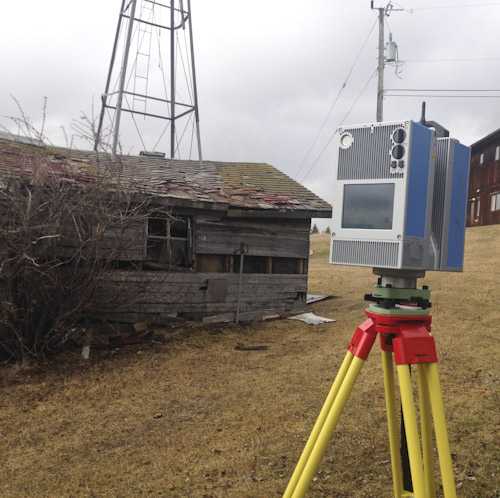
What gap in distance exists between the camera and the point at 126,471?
12.3 ft

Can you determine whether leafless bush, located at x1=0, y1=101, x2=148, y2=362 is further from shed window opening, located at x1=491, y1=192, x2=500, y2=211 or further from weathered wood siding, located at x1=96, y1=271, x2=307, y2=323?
shed window opening, located at x1=491, y1=192, x2=500, y2=211

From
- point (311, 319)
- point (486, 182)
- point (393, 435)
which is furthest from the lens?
point (486, 182)

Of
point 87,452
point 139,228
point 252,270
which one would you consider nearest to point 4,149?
point 139,228

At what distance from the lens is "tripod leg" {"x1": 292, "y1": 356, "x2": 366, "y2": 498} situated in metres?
2.04

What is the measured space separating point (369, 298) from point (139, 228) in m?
6.47

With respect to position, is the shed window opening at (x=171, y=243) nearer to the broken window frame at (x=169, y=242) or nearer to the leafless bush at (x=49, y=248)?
the broken window frame at (x=169, y=242)

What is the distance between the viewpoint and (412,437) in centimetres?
190

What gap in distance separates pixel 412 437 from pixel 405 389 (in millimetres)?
174

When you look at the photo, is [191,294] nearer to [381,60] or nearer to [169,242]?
[169,242]

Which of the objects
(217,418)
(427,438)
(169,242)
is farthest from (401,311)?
(169,242)

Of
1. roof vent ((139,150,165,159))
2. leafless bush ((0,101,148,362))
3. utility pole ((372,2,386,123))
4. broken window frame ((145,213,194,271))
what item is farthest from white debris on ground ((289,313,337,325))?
utility pole ((372,2,386,123))

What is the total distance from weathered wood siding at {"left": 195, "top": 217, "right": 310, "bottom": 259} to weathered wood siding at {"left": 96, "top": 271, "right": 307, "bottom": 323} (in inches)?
17.8

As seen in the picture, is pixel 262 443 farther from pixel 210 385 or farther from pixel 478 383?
pixel 478 383

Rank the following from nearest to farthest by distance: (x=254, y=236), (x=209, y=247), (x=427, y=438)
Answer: (x=427, y=438) < (x=209, y=247) < (x=254, y=236)
